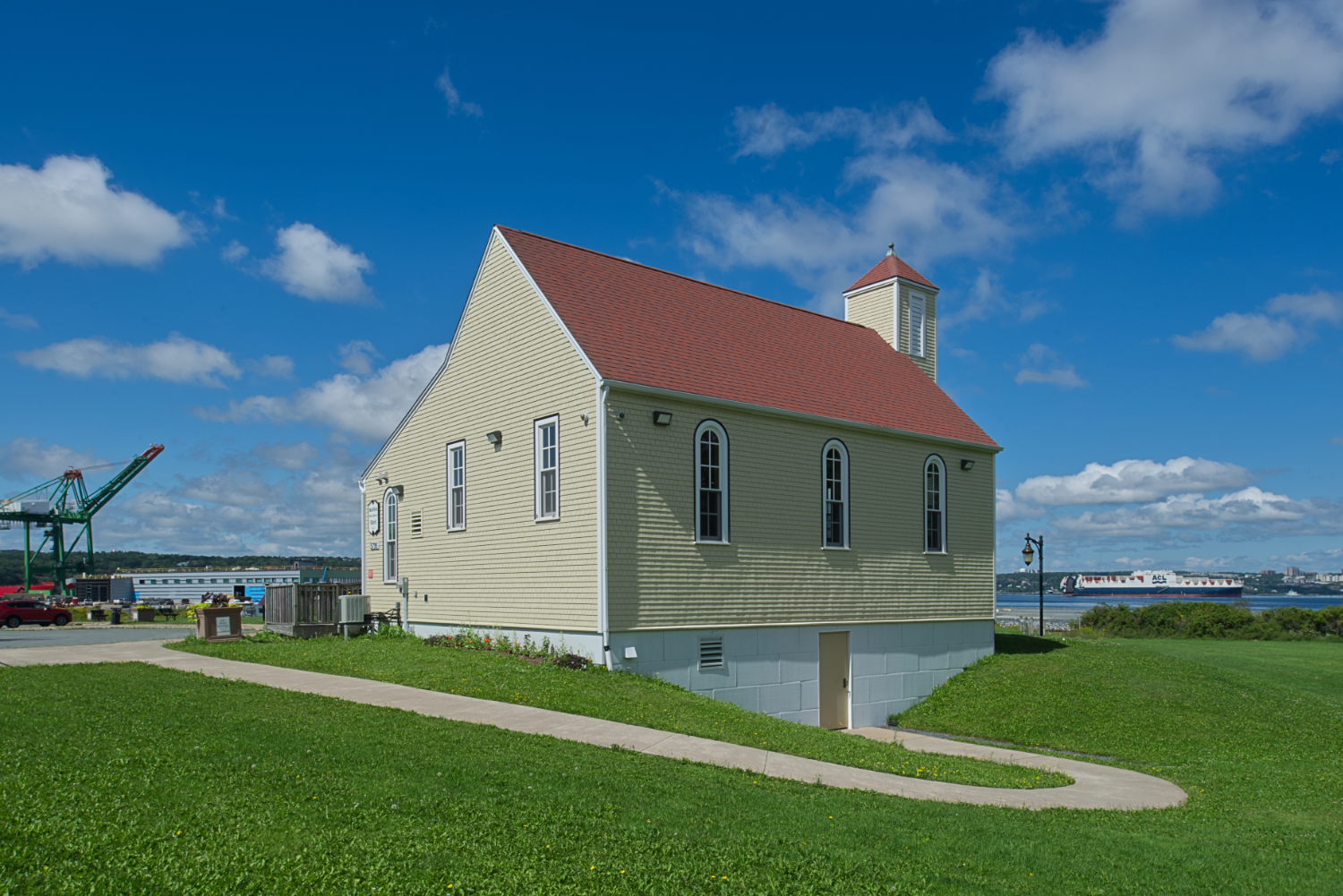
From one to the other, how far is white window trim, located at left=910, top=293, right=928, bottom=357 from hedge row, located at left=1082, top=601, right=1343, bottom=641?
24254 mm

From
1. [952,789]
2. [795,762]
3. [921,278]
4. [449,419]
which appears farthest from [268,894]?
[921,278]

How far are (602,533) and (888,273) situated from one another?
15.0 m

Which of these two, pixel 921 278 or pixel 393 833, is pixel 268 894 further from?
pixel 921 278

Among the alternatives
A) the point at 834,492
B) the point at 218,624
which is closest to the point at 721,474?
the point at 834,492

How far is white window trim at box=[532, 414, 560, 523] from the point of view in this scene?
725 inches

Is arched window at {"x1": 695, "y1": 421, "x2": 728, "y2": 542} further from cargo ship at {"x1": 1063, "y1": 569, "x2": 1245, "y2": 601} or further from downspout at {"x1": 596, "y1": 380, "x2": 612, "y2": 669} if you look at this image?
cargo ship at {"x1": 1063, "y1": 569, "x2": 1245, "y2": 601}

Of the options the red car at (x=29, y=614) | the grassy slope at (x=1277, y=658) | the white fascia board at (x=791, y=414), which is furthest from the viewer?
the red car at (x=29, y=614)

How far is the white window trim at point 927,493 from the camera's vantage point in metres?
23.8

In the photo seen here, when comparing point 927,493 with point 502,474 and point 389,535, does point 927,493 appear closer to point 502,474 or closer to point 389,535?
point 502,474

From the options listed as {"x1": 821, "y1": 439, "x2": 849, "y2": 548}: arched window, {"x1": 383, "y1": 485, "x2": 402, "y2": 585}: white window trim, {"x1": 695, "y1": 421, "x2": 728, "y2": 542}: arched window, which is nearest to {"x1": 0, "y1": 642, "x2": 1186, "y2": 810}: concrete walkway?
{"x1": 821, "y1": 439, "x2": 849, "y2": 548}: arched window

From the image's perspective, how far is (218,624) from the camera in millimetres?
23438

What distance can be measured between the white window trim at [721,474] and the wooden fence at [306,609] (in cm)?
1010

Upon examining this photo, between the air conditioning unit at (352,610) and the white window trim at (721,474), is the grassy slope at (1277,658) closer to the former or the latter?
the white window trim at (721,474)

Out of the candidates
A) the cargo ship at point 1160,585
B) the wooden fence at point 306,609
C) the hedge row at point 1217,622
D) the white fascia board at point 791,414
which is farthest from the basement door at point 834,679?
the cargo ship at point 1160,585
